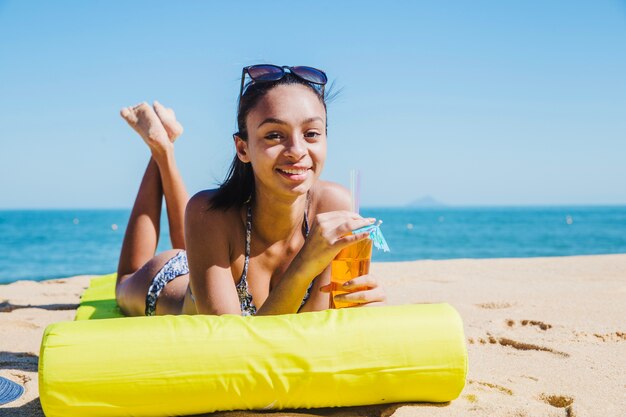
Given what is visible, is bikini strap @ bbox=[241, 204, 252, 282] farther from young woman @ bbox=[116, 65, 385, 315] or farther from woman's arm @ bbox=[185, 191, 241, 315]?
woman's arm @ bbox=[185, 191, 241, 315]

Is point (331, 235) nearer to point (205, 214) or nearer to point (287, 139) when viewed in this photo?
point (287, 139)

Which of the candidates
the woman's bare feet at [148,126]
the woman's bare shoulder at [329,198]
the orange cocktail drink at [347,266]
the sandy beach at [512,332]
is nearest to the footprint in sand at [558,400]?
the sandy beach at [512,332]

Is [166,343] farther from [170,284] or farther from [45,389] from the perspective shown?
[170,284]

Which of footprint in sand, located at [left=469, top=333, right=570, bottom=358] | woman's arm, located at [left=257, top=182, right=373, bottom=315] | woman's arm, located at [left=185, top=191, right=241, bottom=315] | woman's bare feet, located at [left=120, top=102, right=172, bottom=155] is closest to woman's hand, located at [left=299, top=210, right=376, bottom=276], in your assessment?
woman's arm, located at [left=257, top=182, right=373, bottom=315]

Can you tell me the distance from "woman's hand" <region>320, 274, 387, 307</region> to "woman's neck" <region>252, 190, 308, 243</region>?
0.66 meters

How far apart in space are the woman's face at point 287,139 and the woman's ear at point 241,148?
0.42ft

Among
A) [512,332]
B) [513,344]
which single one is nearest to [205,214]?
[513,344]

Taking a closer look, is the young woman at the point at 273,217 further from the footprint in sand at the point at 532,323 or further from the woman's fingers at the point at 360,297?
the footprint in sand at the point at 532,323

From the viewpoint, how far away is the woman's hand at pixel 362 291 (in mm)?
2389

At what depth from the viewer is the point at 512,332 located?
3533 mm

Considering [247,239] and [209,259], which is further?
[247,239]

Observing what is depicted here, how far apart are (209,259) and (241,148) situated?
585 millimetres

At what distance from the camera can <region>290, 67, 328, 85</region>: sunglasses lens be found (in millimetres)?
2826

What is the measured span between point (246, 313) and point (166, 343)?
101cm
